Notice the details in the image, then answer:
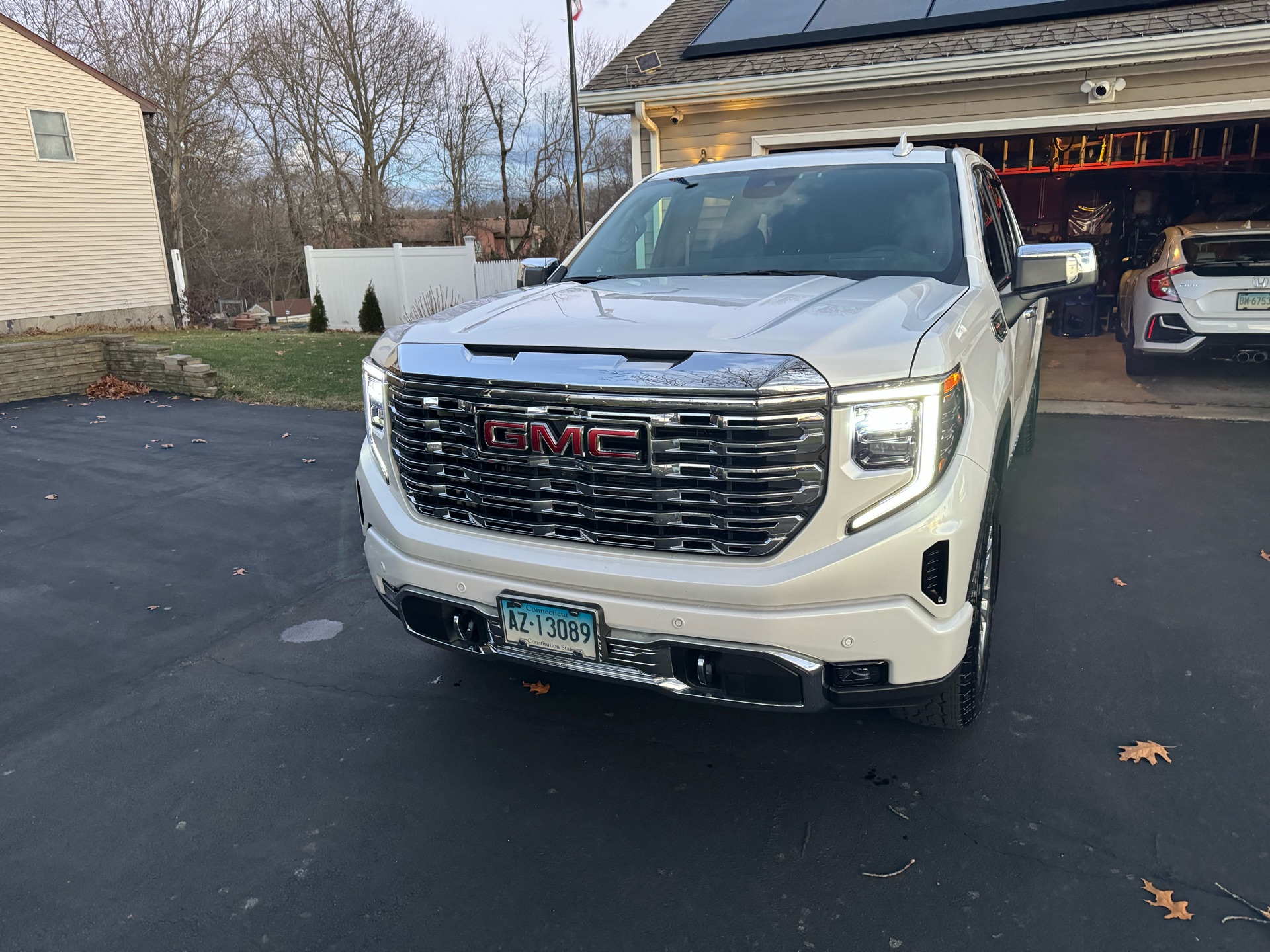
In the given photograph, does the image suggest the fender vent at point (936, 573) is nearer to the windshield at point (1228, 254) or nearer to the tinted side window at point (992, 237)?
the tinted side window at point (992, 237)

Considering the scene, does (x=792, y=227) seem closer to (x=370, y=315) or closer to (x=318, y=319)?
(x=370, y=315)

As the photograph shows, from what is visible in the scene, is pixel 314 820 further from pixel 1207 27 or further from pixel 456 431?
pixel 1207 27

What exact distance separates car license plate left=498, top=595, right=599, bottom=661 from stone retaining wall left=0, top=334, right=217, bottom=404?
939 centimetres

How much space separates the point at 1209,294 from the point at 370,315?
652 inches

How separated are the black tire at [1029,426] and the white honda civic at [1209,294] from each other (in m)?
3.09

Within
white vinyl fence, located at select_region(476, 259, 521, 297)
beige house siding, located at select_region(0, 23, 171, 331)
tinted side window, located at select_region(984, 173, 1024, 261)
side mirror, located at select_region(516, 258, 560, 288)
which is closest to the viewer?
side mirror, located at select_region(516, 258, 560, 288)

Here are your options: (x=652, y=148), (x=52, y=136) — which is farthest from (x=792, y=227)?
(x=52, y=136)

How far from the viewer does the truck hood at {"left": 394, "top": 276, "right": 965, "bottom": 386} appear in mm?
2355

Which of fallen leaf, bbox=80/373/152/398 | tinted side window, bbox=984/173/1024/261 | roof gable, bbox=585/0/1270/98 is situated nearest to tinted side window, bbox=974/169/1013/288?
tinted side window, bbox=984/173/1024/261

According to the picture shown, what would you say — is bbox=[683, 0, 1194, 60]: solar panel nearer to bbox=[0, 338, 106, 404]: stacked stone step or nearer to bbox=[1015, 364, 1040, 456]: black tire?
bbox=[1015, 364, 1040, 456]: black tire

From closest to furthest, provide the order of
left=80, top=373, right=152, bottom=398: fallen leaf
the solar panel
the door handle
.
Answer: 1. the door handle
2. the solar panel
3. left=80, top=373, right=152, bottom=398: fallen leaf

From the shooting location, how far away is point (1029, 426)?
6383mm

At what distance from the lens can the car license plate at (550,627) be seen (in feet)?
8.57

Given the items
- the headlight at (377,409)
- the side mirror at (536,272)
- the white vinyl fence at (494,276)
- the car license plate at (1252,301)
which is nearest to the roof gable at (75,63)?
the white vinyl fence at (494,276)
